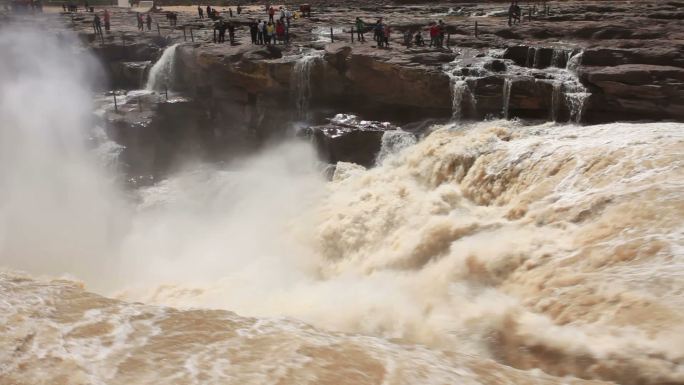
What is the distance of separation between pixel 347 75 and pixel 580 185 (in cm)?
854

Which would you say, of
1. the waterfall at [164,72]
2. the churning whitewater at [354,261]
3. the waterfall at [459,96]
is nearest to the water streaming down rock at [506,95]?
the churning whitewater at [354,261]

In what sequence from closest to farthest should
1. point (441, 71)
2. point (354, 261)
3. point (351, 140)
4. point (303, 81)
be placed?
1. point (354, 261)
2. point (441, 71)
3. point (351, 140)
4. point (303, 81)

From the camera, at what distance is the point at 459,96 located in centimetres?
1306

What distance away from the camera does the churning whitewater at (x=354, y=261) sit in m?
4.73

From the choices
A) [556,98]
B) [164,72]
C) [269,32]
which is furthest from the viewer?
[164,72]

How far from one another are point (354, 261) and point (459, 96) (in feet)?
18.6

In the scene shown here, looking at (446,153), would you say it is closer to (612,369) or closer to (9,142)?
(612,369)

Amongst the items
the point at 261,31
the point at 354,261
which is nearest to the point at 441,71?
the point at 354,261

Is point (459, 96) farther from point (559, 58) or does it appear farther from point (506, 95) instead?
point (559, 58)

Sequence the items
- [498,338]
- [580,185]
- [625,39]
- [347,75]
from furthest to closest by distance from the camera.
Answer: [347,75] < [625,39] < [580,185] < [498,338]

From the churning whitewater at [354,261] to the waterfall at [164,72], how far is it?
2.78m

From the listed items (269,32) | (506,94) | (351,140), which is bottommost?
(351,140)

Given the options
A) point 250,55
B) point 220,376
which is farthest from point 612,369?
point 250,55

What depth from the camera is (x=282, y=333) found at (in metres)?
5.21
